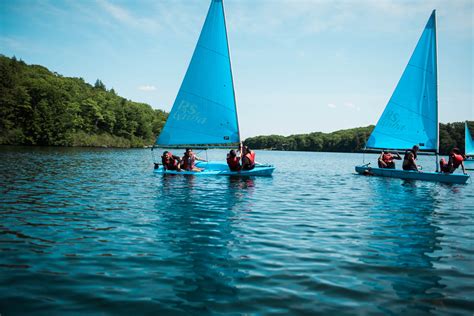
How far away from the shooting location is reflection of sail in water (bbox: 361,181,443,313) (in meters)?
5.63

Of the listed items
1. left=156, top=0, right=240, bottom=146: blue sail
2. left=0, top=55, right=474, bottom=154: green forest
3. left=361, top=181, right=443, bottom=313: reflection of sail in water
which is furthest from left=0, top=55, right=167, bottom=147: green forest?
left=361, top=181, right=443, bottom=313: reflection of sail in water

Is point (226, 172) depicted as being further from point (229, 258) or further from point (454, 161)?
point (229, 258)

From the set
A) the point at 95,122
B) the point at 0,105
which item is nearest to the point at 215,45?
the point at 0,105

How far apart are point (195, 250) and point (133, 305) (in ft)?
8.99

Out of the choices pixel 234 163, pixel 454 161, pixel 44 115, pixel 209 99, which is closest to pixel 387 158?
pixel 454 161

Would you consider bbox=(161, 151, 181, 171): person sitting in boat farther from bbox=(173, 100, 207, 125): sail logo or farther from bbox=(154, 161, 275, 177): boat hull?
bbox=(173, 100, 207, 125): sail logo

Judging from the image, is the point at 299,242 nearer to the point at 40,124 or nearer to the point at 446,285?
the point at 446,285

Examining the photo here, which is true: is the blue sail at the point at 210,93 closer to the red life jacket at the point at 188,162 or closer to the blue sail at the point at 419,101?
the red life jacket at the point at 188,162

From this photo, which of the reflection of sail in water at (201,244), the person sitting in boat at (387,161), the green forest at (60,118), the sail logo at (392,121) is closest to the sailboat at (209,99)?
the reflection of sail in water at (201,244)

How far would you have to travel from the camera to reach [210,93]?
23031 millimetres

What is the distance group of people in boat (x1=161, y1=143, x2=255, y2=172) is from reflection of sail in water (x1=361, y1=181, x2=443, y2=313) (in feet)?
35.0

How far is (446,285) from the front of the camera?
5930 mm

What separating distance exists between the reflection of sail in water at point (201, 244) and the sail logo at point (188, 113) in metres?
8.40

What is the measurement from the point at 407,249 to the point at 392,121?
68.8 ft
